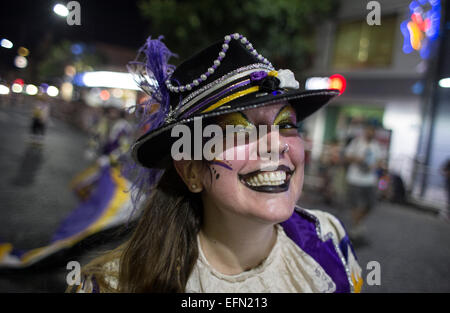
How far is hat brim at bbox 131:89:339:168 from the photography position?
3.10 feet

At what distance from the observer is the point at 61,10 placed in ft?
3.62

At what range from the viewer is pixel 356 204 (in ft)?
12.7

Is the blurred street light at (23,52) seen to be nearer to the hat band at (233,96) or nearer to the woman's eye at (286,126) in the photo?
the hat band at (233,96)

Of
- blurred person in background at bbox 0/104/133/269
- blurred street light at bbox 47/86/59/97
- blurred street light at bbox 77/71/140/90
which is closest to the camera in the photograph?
blurred street light at bbox 47/86/59/97

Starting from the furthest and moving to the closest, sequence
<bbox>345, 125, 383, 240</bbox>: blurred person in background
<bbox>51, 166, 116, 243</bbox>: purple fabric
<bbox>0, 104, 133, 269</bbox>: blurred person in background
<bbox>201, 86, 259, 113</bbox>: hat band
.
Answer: <bbox>345, 125, 383, 240</bbox>: blurred person in background, <bbox>51, 166, 116, 243</bbox>: purple fabric, <bbox>0, 104, 133, 269</bbox>: blurred person in background, <bbox>201, 86, 259, 113</bbox>: hat band

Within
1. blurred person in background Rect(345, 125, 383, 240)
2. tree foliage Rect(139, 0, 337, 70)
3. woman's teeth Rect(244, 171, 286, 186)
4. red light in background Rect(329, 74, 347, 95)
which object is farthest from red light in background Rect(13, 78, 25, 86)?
tree foliage Rect(139, 0, 337, 70)

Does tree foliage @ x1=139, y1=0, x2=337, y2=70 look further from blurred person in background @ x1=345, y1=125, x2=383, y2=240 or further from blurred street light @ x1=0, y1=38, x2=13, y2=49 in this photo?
blurred street light @ x1=0, y1=38, x2=13, y2=49

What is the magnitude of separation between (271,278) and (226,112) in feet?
2.43

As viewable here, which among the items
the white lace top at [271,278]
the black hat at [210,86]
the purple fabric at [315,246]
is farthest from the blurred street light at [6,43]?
the purple fabric at [315,246]

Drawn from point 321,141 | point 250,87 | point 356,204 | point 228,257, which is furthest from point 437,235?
point 321,141

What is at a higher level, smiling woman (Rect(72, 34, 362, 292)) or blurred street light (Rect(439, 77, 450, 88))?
blurred street light (Rect(439, 77, 450, 88))

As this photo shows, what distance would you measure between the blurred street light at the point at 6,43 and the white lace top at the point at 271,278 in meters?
1.05

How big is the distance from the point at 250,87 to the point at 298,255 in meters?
0.77

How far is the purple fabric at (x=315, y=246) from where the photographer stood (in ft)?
4.05
